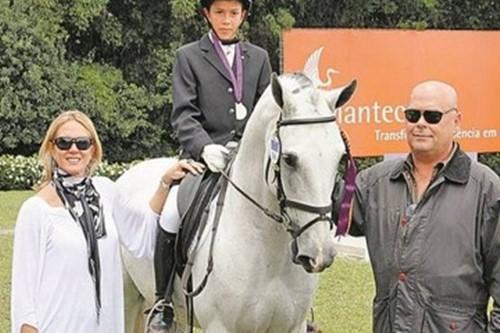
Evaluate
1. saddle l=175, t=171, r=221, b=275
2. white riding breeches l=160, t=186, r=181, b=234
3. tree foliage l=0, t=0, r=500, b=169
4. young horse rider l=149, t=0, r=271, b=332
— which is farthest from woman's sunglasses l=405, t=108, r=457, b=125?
tree foliage l=0, t=0, r=500, b=169

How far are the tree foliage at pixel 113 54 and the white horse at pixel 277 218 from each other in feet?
62.0

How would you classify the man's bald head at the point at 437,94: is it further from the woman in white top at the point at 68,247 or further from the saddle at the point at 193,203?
the saddle at the point at 193,203

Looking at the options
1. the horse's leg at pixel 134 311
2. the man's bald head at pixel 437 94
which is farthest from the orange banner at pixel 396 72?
the man's bald head at pixel 437 94

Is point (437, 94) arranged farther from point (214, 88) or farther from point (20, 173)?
point (20, 173)

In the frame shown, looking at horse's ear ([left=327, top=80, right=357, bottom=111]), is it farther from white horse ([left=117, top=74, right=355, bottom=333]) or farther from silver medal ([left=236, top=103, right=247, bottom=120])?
silver medal ([left=236, top=103, right=247, bottom=120])

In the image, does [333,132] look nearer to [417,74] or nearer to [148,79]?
[417,74]

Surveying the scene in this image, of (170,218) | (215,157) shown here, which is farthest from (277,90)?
(170,218)

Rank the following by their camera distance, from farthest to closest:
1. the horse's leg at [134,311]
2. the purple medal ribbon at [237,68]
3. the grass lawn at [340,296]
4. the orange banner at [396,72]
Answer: the orange banner at [396,72] < the grass lawn at [340,296] < the horse's leg at [134,311] < the purple medal ribbon at [237,68]

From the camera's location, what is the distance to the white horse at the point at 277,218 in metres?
3.97

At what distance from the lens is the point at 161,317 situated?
544cm

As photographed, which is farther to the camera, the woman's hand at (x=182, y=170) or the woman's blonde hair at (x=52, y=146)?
the woman's hand at (x=182, y=170)

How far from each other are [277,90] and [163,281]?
1.68 meters

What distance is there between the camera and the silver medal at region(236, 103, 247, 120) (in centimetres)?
529

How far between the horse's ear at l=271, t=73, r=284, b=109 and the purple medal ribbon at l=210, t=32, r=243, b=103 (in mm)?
1133
